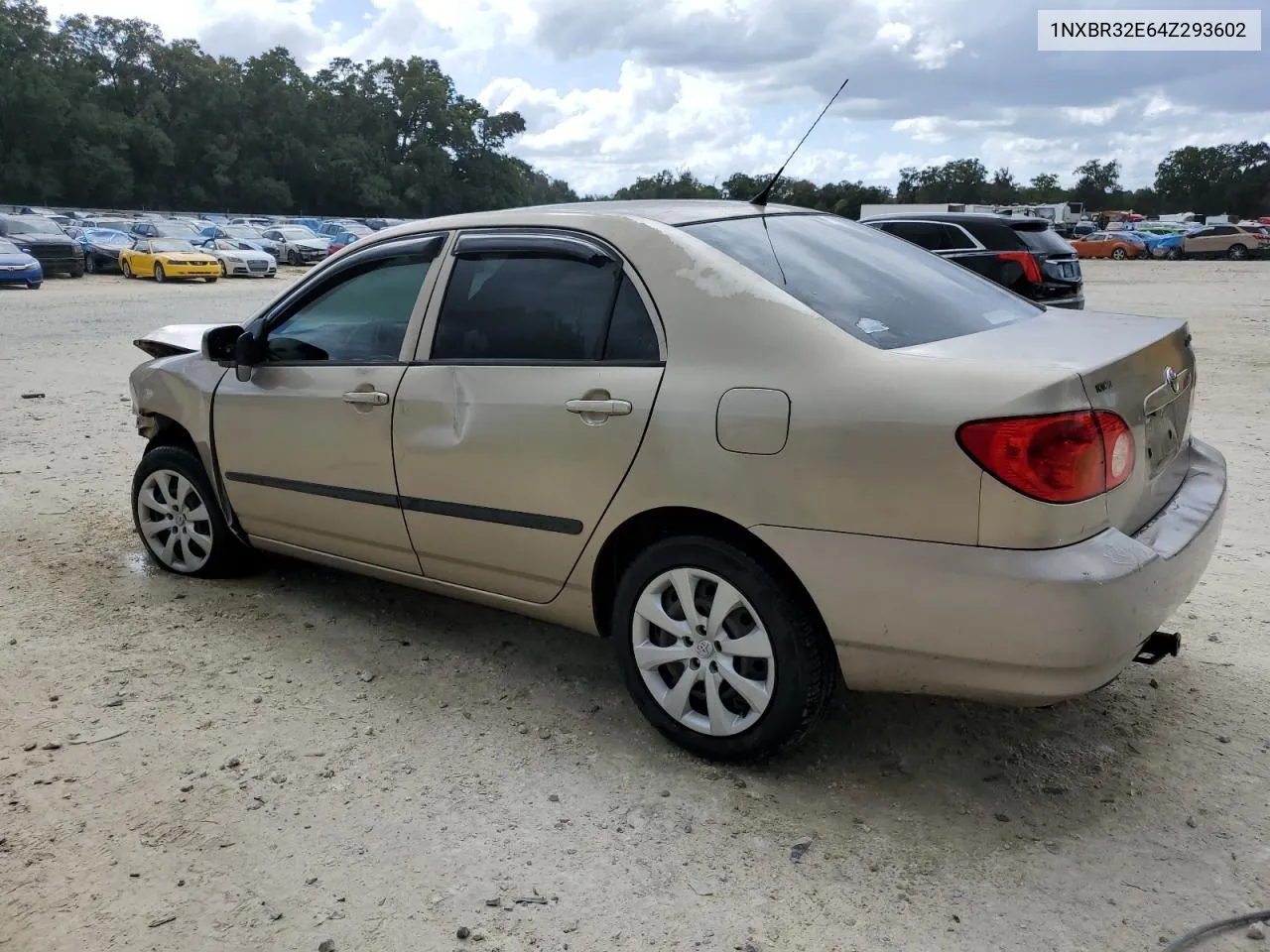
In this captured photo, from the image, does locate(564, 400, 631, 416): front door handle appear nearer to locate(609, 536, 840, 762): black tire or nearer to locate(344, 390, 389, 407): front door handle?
locate(609, 536, 840, 762): black tire

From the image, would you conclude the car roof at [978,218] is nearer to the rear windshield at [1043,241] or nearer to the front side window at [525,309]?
the rear windshield at [1043,241]

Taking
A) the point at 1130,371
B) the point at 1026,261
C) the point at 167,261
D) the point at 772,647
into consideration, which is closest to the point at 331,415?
the point at 772,647

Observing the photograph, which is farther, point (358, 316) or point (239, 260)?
point (239, 260)

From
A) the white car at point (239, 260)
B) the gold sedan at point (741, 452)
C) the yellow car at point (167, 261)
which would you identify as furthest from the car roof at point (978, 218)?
the white car at point (239, 260)

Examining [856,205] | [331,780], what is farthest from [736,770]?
[856,205]

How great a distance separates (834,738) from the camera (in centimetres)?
328

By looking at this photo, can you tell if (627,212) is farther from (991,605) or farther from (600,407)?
(991,605)

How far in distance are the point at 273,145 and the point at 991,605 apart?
84.1 metres

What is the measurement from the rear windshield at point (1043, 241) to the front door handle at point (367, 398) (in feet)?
33.1

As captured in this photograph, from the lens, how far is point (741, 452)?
2.84 metres

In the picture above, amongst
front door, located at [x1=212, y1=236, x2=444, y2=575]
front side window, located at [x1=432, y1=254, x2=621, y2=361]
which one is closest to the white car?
front door, located at [x1=212, y1=236, x2=444, y2=575]

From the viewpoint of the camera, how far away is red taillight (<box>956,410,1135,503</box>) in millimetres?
2500

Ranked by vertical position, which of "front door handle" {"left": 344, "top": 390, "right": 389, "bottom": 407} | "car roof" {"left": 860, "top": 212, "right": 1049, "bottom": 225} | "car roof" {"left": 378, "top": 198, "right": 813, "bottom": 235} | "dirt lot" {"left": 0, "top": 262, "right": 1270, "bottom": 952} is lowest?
"dirt lot" {"left": 0, "top": 262, "right": 1270, "bottom": 952}

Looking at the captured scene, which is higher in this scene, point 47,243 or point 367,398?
point 47,243
